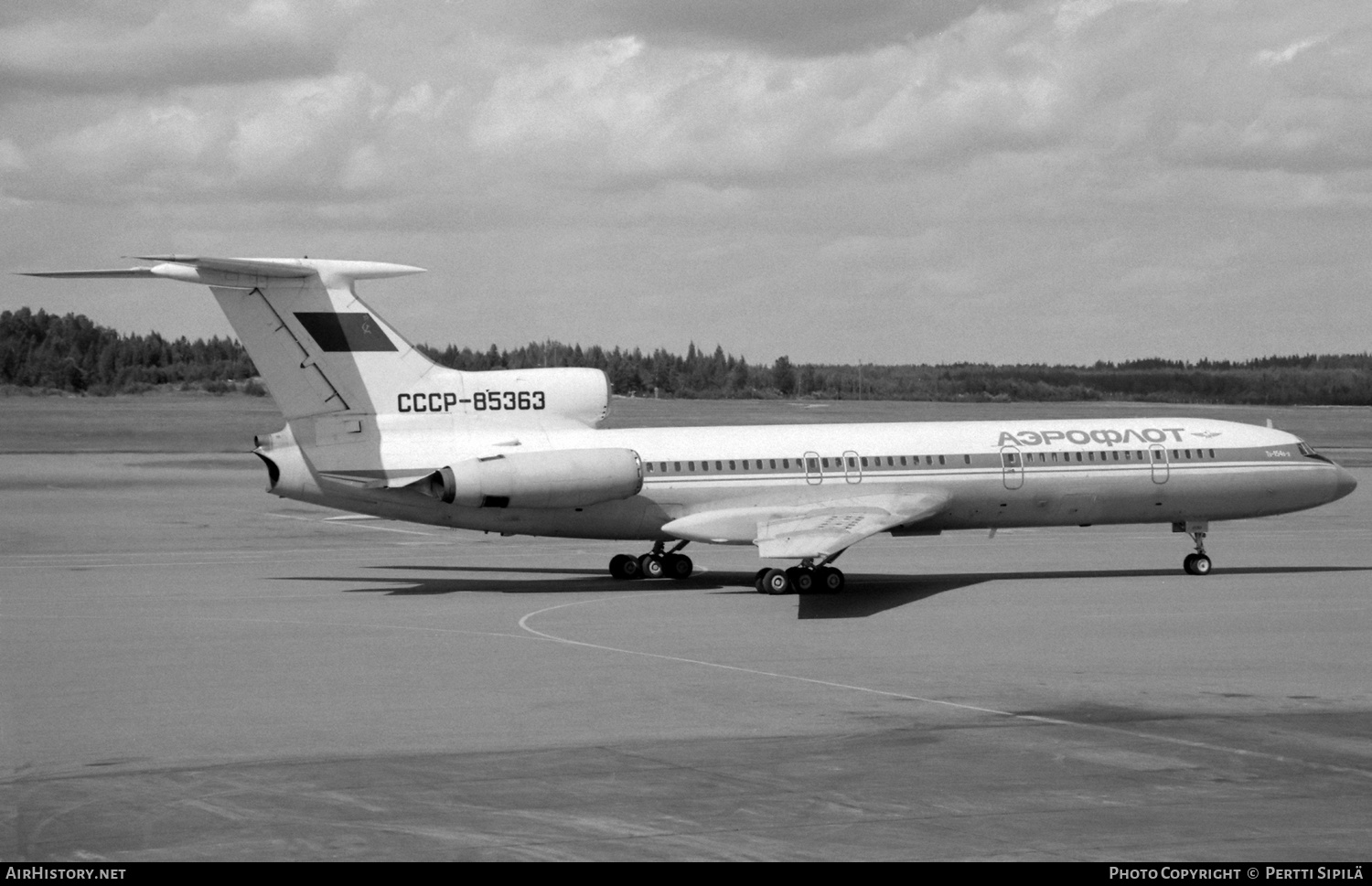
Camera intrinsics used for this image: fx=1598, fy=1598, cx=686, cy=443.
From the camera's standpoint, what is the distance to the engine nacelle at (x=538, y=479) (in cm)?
3125

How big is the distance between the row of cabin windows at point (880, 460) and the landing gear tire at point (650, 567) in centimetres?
280

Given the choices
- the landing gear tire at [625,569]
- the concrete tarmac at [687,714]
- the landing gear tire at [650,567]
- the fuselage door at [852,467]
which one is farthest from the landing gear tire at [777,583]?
the landing gear tire at [625,569]

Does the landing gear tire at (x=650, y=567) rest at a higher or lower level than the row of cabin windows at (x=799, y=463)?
lower

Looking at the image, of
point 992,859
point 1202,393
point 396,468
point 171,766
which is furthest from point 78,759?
point 1202,393

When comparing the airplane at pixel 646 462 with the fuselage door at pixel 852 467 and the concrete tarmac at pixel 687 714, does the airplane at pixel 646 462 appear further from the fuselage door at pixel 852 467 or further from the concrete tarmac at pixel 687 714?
the concrete tarmac at pixel 687 714

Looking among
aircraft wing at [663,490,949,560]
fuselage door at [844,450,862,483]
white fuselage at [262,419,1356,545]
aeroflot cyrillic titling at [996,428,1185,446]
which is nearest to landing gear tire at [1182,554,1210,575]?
white fuselage at [262,419,1356,545]

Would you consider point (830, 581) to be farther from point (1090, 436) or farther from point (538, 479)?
point (1090, 436)

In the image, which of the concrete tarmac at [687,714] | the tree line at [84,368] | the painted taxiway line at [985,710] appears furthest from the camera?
the tree line at [84,368]

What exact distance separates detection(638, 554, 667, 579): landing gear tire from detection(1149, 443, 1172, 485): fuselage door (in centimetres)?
1108
